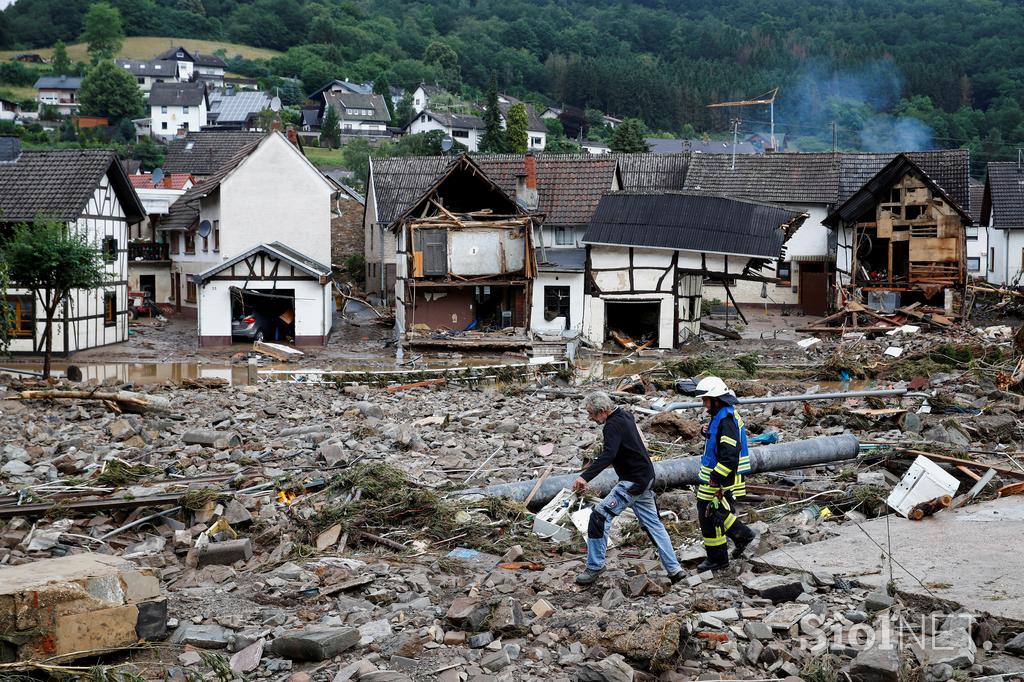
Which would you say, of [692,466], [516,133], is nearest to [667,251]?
[692,466]

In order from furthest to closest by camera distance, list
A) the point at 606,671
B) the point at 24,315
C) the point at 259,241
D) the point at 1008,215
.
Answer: the point at 1008,215 < the point at 259,241 < the point at 24,315 < the point at 606,671

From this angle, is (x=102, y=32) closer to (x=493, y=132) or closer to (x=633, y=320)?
(x=493, y=132)

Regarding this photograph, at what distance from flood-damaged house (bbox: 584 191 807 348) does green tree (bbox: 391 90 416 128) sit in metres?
89.5

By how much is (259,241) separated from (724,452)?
32.8m

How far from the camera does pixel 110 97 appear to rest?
113m

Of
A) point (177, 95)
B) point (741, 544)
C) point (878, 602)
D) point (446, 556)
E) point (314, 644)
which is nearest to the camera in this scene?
point (314, 644)

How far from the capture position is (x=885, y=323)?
1411 inches

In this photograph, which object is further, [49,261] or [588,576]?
[49,261]

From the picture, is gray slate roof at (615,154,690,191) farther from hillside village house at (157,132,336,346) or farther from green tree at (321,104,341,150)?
green tree at (321,104,341,150)

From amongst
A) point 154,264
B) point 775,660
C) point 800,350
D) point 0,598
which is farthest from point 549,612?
point 154,264

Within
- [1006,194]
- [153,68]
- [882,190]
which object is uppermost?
[153,68]

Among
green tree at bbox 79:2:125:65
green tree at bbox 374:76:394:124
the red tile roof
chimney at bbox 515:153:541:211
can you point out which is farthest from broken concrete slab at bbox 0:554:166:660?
green tree at bbox 79:2:125:65

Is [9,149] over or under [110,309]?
over

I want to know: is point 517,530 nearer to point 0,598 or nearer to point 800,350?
point 0,598
